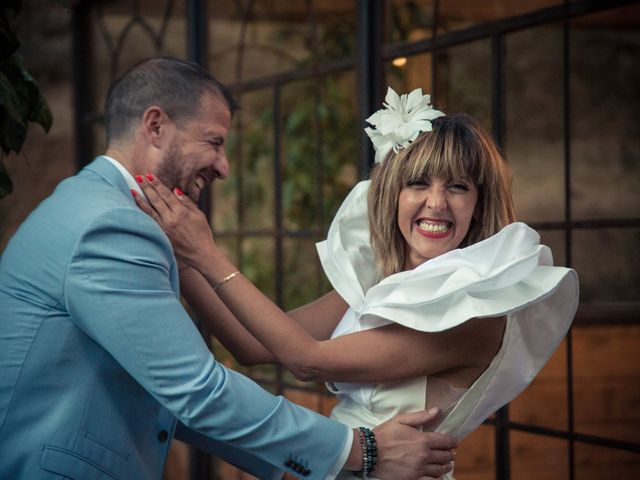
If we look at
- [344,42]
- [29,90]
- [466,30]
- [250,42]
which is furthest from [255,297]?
[250,42]

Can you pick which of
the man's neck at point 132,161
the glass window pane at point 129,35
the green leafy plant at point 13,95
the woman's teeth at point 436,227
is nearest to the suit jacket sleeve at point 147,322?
the man's neck at point 132,161

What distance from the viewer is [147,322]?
5.81 ft

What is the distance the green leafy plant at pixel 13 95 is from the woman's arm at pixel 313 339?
566 mm

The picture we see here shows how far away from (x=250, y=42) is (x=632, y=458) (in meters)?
2.44

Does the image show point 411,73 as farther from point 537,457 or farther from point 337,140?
point 537,457

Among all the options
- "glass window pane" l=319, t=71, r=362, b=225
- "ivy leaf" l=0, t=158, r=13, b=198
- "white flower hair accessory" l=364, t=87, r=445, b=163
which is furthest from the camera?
"glass window pane" l=319, t=71, r=362, b=225

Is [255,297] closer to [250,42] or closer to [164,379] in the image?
[164,379]

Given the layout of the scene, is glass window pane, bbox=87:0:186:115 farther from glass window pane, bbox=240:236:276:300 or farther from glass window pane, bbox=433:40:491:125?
glass window pane, bbox=433:40:491:125

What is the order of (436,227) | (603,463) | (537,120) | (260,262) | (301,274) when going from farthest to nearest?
(260,262)
(301,274)
(537,120)
(603,463)
(436,227)

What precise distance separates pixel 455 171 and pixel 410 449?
1.89 ft

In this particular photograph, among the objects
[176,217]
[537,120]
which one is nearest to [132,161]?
[176,217]

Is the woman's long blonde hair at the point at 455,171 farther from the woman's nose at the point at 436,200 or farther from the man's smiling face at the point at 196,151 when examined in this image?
→ the man's smiling face at the point at 196,151

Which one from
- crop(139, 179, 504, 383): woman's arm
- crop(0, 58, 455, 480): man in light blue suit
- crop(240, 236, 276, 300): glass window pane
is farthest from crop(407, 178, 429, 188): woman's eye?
crop(240, 236, 276, 300): glass window pane

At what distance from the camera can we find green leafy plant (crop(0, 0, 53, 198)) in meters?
2.33
